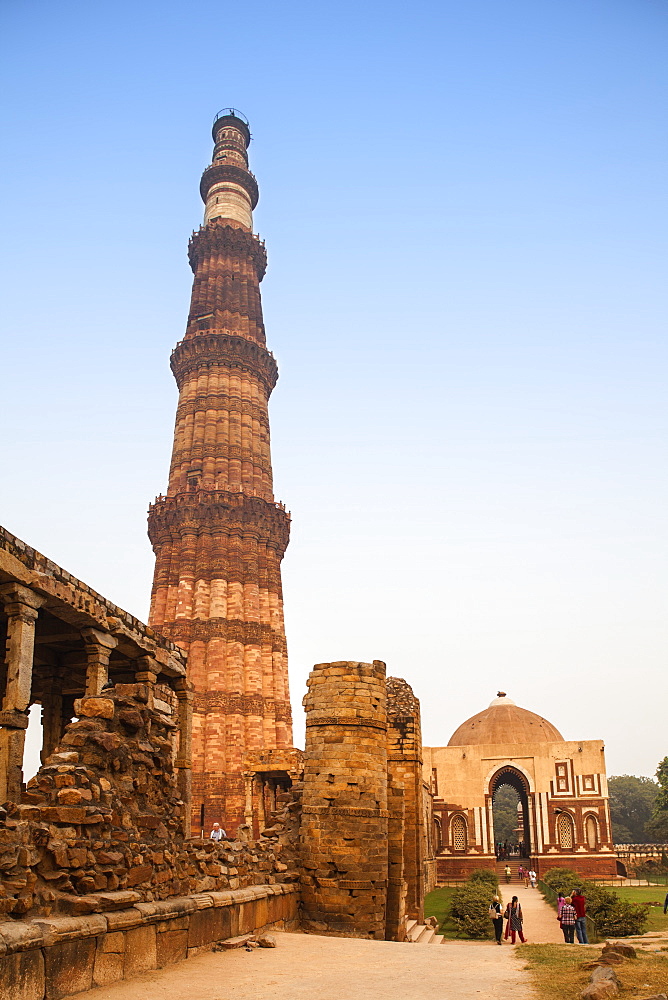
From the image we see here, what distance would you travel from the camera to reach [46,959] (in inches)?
195

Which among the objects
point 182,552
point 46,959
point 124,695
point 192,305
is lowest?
point 46,959

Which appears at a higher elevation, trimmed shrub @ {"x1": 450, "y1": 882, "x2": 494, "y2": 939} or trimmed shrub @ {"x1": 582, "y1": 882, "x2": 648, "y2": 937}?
trimmed shrub @ {"x1": 582, "y1": 882, "x2": 648, "y2": 937}

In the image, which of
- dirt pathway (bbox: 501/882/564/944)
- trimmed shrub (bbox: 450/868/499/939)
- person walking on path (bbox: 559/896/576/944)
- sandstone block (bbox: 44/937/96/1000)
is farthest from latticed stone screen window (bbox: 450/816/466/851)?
sandstone block (bbox: 44/937/96/1000)

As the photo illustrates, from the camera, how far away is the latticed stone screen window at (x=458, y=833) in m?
33.1

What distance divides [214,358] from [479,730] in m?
19.8

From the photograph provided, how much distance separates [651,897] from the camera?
74.4ft

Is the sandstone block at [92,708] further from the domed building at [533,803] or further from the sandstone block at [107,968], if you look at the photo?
the domed building at [533,803]

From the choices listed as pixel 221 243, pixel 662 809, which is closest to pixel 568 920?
pixel 221 243

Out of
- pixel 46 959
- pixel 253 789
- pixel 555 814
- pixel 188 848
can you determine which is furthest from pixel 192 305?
pixel 46 959

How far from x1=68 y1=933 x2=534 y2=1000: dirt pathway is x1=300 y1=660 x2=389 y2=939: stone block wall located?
103 inches

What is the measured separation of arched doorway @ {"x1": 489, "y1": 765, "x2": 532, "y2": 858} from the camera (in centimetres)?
3406

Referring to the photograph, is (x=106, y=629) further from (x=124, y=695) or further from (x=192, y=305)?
(x=192, y=305)

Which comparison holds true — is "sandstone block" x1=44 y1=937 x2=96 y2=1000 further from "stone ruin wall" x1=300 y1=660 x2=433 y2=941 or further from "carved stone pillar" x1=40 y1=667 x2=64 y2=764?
"carved stone pillar" x1=40 y1=667 x2=64 y2=764

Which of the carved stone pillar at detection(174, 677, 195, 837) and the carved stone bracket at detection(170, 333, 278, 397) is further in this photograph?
the carved stone bracket at detection(170, 333, 278, 397)
